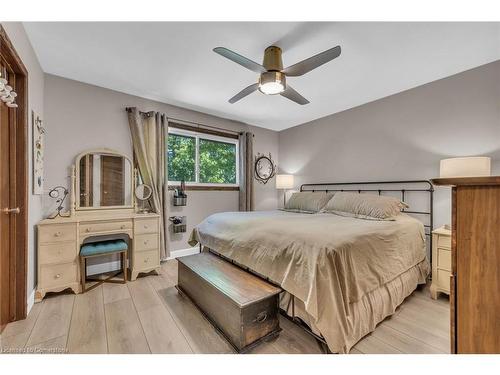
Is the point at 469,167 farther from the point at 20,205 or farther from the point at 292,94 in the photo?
the point at 20,205

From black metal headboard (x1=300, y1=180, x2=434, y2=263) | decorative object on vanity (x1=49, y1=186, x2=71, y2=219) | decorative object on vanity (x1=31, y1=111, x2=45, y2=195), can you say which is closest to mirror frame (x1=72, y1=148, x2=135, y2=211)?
decorative object on vanity (x1=49, y1=186, x2=71, y2=219)

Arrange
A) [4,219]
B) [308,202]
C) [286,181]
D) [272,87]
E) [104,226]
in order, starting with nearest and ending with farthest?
1. [4,219]
2. [272,87]
3. [104,226]
4. [308,202]
5. [286,181]

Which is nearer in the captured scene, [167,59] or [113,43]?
[113,43]

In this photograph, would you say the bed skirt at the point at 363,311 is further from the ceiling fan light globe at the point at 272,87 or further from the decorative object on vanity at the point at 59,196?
the decorative object on vanity at the point at 59,196

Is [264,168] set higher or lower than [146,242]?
higher

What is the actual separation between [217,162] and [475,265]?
369cm

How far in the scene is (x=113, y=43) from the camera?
1.97 meters

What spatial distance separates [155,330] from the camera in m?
1.68

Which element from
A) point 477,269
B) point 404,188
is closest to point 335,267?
point 477,269

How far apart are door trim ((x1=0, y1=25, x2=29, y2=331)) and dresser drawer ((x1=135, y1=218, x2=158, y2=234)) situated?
1001 mm

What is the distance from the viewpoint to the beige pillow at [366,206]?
7.97 feet
